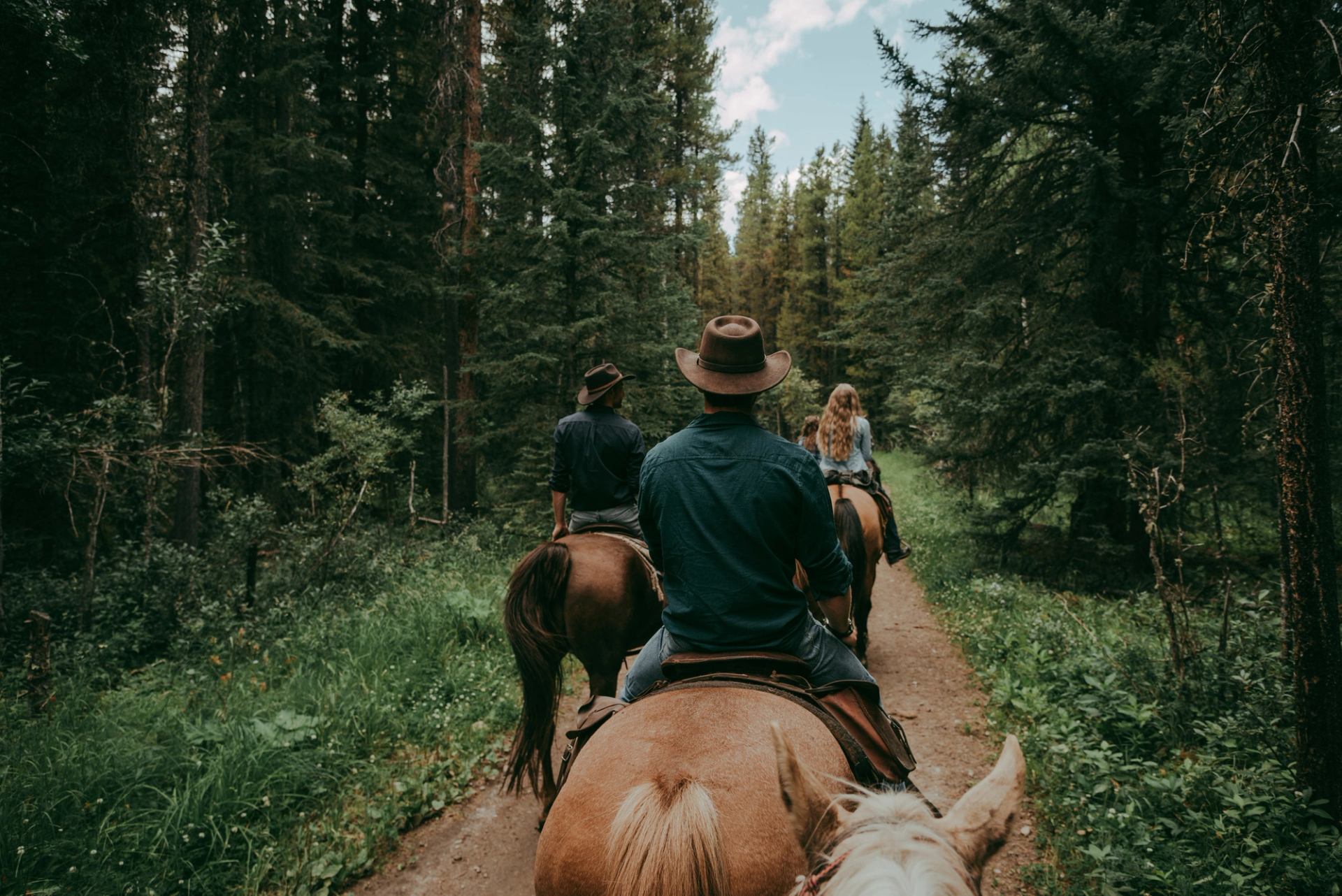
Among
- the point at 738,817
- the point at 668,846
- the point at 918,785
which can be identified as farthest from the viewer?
the point at 918,785

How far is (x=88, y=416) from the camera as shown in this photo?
7809 millimetres

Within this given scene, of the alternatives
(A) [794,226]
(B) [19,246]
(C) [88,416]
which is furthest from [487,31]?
(A) [794,226]

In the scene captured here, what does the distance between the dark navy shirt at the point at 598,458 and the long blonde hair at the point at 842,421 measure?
250 cm

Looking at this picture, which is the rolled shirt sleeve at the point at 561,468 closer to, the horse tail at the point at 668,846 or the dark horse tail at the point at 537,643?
the dark horse tail at the point at 537,643

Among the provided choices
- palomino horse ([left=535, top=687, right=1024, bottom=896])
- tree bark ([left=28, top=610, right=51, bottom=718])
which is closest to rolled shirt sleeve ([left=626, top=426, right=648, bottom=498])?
palomino horse ([left=535, top=687, right=1024, bottom=896])

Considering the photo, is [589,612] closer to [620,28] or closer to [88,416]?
[88,416]

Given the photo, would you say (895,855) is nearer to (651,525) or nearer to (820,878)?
(820,878)

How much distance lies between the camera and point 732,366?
8.54 feet

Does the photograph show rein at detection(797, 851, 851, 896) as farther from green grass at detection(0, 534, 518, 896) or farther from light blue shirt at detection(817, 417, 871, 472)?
light blue shirt at detection(817, 417, 871, 472)

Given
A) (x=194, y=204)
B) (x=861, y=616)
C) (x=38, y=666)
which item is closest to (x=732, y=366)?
(x=861, y=616)

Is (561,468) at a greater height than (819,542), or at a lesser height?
greater

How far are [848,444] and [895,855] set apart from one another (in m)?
5.74

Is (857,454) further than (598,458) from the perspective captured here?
Yes

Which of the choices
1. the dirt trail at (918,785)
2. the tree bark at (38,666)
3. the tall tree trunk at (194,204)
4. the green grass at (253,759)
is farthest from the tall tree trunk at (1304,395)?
the tall tree trunk at (194,204)
